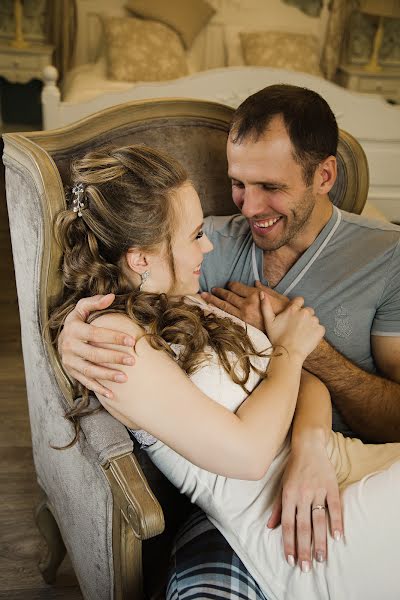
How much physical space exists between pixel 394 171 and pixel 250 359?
257 cm

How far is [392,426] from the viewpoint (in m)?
1.58

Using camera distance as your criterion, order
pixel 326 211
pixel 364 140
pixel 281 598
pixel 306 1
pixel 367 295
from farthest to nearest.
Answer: pixel 306 1, pixel 364 140, pixel 326 211, pixel 367 295, pixel 281 598

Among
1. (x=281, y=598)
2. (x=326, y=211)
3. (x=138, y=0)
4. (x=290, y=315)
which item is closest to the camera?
(x=281, y=598)

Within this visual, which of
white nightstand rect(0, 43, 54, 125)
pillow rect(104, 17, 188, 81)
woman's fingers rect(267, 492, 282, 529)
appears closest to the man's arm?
woman's fingers rect(267, 492, 282, 529)

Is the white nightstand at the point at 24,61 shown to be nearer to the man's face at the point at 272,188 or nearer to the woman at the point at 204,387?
the man's face at the point at 272,188

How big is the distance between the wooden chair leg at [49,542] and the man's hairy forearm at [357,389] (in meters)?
0.75

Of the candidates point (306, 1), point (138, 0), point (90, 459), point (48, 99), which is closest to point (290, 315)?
point (90, 459)

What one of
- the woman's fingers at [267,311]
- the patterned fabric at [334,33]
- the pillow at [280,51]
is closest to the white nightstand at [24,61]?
the pillow at [280,51]

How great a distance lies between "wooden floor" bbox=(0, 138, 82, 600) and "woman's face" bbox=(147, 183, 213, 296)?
939 mm

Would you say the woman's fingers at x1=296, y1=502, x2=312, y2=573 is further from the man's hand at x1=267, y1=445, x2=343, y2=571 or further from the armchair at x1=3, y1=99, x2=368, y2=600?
the armchair at x1=3, y1=99, x2=368, y2=600

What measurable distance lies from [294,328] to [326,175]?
46cm

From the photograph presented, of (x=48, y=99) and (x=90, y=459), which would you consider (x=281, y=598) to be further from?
(x=48, y=99)

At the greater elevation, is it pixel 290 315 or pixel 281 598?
pixel 290 315

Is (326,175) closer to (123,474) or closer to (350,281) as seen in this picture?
(350,281)
